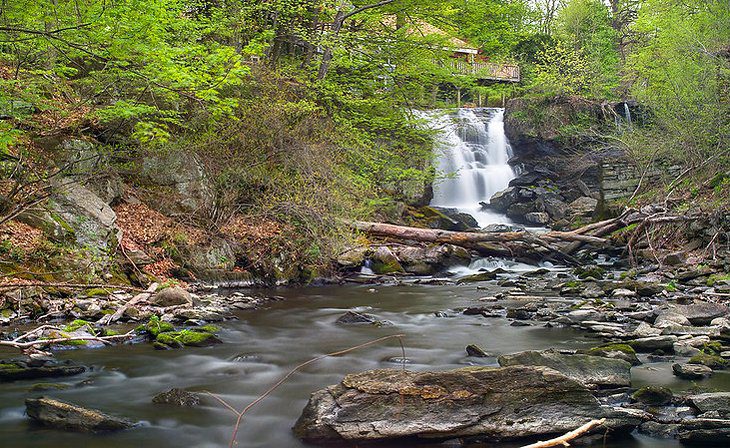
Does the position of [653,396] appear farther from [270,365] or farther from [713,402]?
[270,365]

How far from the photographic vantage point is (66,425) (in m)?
4.83

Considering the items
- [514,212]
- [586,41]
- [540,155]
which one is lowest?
[514,212]

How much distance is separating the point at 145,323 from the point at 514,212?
21589mm

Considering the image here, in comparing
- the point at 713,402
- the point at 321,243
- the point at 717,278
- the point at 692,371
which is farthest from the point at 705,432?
the point at 321,243

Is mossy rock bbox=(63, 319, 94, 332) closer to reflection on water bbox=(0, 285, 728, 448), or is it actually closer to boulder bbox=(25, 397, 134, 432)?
reflection on water bbox=(0, 285, 728, 448)

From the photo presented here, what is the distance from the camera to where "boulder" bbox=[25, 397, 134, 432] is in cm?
485

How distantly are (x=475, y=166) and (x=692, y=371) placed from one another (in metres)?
25.4

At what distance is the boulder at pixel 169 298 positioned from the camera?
10.1 m

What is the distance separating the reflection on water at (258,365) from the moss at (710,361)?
0.82 metres

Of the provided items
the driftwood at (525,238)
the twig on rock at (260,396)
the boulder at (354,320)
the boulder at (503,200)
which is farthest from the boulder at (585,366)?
the boulder at (503,200)

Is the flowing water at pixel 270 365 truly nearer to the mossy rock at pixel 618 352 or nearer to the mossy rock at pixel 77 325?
the mossy rock at pixel 618 352

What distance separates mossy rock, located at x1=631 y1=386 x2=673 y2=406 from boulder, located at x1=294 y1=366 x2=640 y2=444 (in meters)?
0.67

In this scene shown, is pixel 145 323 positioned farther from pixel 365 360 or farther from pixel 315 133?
pixel 315 133

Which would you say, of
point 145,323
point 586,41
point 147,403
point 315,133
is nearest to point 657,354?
point 147,403
